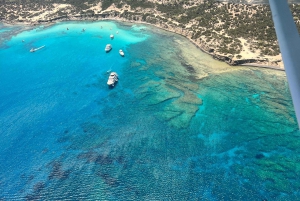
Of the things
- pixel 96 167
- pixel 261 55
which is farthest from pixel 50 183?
pixel 261 55

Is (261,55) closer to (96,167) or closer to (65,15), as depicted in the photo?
(96,167)

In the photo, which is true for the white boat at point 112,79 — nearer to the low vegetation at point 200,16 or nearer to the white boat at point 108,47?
the white boat at point 108,47

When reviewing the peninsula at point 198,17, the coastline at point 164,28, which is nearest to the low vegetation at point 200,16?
the peninsula at point 198,17

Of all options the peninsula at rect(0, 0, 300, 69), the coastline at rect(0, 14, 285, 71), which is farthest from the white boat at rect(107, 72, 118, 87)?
the peninsula at rect(0, 0, 300, 69)

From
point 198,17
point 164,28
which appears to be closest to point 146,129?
point 164,28

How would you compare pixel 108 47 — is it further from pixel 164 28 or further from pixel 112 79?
pixel 164 28

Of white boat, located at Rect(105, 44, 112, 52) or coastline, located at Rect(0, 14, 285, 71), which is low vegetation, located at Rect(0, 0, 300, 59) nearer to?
coastline, located at Rect(0, 14, 285, 71)
